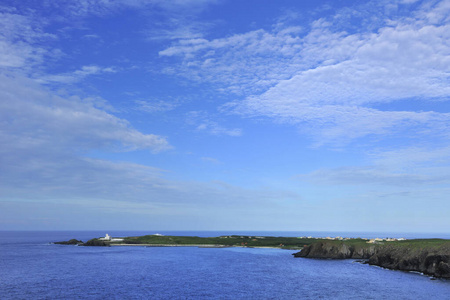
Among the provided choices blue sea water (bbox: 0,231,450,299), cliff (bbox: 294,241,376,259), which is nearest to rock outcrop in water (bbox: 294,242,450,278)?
cliff (bbox: 294,241,376,259)

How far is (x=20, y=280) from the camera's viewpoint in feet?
243

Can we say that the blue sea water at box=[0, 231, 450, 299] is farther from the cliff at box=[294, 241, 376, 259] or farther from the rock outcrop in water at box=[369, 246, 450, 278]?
the cliff at box=[294, 241, 376, 259]

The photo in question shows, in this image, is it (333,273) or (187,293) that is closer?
(187,293)

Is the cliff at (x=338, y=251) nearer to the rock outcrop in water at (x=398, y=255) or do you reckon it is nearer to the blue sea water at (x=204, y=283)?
the rock outcrop in water at (x=398, y=255)

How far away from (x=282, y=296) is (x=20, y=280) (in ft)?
181

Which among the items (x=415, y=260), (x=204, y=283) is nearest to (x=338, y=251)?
(x=415, y=260)

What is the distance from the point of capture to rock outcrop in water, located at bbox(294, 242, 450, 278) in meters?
84.5

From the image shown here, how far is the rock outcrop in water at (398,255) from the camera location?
8450cm

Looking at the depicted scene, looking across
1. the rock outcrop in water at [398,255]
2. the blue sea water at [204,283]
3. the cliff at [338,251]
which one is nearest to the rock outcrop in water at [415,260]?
the rock outcrop in water at [398,255]

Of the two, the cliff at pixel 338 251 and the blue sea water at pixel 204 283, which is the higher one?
the cliff at pixel 338 251

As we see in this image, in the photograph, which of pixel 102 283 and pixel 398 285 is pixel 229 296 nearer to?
pixel 102 283

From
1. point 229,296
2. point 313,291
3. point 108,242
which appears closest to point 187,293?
point 229,296

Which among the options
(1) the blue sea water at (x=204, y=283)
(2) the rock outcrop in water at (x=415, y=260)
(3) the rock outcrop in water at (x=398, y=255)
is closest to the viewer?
(1) the blue sea water at (x=204, y=283)

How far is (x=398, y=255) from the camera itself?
10312 cm
